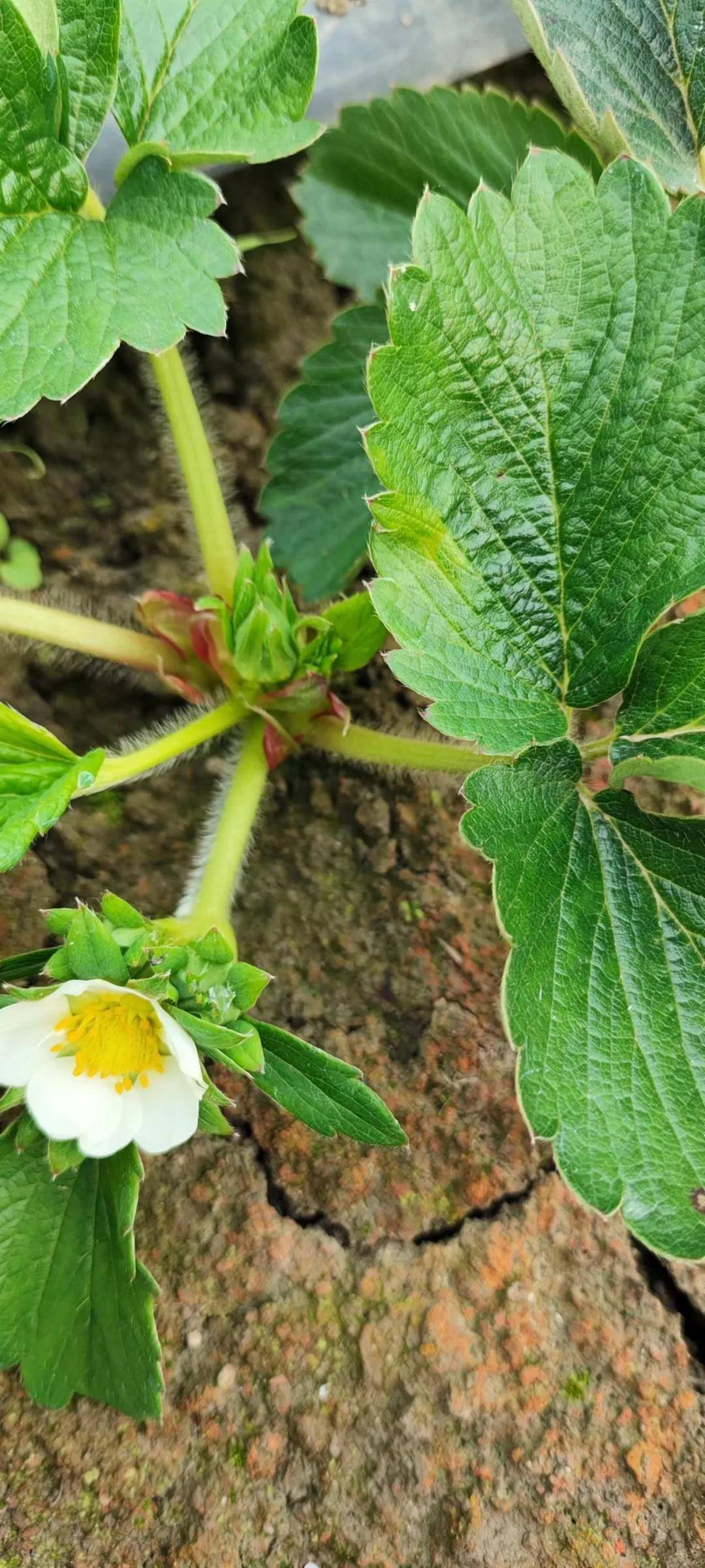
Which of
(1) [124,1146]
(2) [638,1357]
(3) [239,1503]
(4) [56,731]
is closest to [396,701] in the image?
(4) [56,731]

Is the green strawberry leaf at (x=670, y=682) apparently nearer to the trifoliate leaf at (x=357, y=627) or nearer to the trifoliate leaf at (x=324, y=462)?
the trifoliate leaf at (x=357, y=627)

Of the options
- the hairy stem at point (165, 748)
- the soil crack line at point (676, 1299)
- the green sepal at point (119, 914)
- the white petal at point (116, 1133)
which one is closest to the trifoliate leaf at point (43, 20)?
the hairy stem at point (165, 748)

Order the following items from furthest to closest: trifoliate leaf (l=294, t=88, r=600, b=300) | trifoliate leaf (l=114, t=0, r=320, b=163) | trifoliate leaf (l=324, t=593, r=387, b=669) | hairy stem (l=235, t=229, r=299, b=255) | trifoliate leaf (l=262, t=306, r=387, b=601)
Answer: hairy stem (l=235, t=229, r=299, b=255) → trifoliate leaf (l=262, t=306, r=387, b=601) → trifoliate leaf (l=294, t=88, r=600, b=300) → trifoliate leaf (l=324, t=593, r=387, b=669) → trifoliate leaf (l=114, t=0, r=320, b=163)

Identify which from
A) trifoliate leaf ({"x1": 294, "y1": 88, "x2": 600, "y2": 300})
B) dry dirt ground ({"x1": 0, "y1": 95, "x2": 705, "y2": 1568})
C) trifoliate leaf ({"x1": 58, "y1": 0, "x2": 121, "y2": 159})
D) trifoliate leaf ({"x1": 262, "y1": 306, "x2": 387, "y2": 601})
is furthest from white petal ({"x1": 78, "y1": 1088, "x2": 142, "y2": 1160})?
trifoliate leaf ({"x1": 294, "y1": 88, "x2": 600, "y2": 300})

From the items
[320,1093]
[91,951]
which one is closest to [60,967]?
[91,951]

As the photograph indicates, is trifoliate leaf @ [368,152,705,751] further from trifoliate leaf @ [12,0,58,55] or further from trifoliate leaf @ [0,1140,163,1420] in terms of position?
trifoliate leaf @ [0,1140,163,1420]

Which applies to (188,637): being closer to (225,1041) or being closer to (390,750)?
(390,750)
